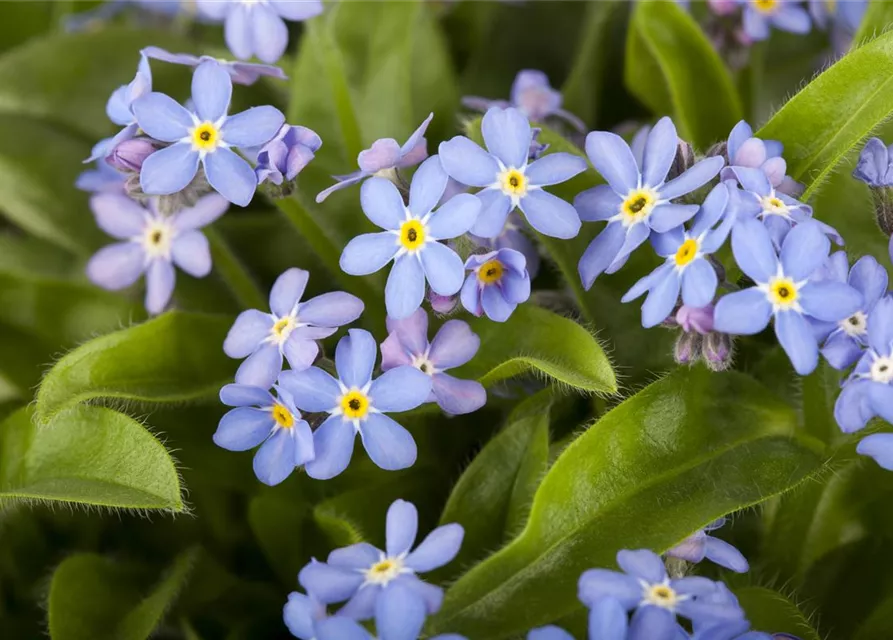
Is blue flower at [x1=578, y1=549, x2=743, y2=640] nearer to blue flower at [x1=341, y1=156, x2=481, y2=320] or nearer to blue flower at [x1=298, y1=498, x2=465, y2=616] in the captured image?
blue flower at [x1=298, y1=498, x2=465, y2=616]

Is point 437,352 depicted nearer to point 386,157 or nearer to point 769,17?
point 386,157

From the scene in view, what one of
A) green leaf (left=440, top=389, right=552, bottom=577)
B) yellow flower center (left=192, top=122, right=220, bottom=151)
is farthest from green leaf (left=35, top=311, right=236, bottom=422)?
Answer: green leaf (left=440, top=389, right=552, bottom=577)

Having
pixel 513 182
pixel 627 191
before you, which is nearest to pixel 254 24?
pixel 513 182

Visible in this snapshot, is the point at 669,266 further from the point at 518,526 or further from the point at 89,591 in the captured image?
the point at 89,591

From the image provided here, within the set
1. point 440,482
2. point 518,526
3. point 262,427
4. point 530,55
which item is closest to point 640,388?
point 518,526

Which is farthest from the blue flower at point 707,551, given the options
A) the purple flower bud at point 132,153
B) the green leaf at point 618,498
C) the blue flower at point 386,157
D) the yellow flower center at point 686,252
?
the purple flower bud at point 132,153

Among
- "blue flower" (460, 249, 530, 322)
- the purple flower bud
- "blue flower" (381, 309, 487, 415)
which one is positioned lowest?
"blue flower" (381, 309, 487, 415)
